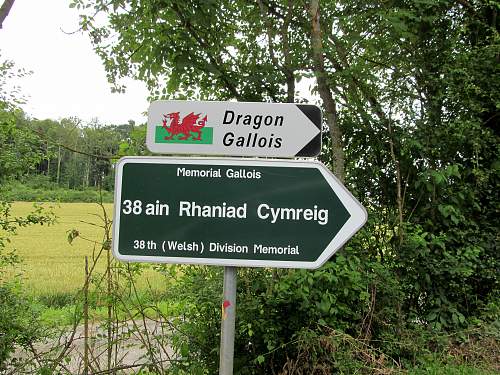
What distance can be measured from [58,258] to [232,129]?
50.6ft

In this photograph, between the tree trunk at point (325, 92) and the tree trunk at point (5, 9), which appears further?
the tree trunk at point (325, 92)

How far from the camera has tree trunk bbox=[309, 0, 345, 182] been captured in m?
4.37

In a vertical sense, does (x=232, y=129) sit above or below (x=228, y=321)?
above

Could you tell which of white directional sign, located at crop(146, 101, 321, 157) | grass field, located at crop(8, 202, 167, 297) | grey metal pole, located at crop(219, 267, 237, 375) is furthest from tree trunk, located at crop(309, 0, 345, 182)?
grey metal pole, located at crop(219, 267, 237, 375)

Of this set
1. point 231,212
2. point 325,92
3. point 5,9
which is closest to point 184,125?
point 231,212

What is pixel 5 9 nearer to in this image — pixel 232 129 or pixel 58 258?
pixel 232 129

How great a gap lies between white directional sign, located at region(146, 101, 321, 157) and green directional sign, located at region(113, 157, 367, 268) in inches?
3.8

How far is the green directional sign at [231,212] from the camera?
1.82m

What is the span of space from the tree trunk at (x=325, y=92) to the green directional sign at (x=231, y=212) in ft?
8.89

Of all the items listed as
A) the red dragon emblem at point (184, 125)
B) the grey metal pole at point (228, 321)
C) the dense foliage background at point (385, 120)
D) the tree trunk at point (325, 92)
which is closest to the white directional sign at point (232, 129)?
the red dragon emblem at point (184, 125)

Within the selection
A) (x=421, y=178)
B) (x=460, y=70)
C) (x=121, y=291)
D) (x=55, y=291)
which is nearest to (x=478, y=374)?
(x=421, y=178)

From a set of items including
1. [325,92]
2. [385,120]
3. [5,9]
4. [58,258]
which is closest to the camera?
[5,9]

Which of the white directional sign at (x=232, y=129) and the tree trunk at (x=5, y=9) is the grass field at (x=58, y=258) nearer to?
the tree trunk at (x=5, y=9)

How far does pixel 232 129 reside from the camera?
6.36ft
